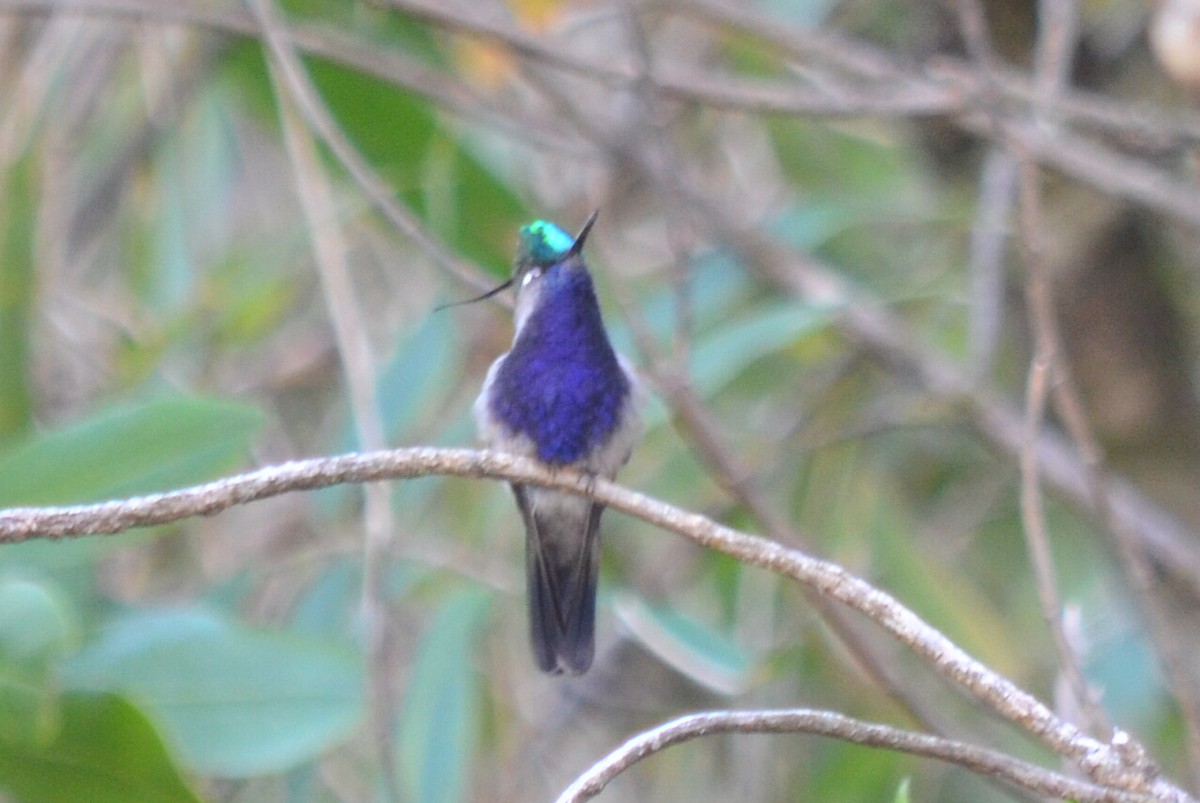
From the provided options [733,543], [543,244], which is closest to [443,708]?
[543,244]

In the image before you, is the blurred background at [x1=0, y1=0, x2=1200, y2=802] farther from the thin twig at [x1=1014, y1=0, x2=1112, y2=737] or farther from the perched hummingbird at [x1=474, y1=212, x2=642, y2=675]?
the thin twig at [x1=1014, y1=0, x2=1112, y2=737]

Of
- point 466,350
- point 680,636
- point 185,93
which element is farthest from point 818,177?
point 680,636

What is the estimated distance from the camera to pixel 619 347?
14.2ft

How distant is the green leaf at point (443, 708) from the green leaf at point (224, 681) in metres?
0.19

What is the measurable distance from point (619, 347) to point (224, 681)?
132cm

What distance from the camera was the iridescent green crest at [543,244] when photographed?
10.6 ft

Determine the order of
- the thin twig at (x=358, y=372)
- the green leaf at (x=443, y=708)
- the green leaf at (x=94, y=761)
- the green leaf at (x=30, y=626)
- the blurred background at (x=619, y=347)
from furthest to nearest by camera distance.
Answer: the green leaf at (x=443, y=708) → the blurred background at (x=619, y=347) → the thin twig at (x=358, y=372) → the green leaf at (x=94, y=761) → the green leaf at (x=30, y=626)

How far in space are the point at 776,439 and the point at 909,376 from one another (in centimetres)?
50

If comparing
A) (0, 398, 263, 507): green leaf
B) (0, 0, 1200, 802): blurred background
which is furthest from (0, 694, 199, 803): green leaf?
(0, 398, 263, 507): green leaf

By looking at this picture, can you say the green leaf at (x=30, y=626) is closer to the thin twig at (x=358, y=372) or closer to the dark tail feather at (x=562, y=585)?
the thin twig at (x=358, y=372)

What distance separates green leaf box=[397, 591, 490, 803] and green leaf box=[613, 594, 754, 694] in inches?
12.9

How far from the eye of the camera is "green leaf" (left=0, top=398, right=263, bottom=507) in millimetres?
3260

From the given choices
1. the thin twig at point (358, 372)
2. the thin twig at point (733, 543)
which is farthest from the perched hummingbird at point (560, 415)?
the thin twig at point (733, 543)

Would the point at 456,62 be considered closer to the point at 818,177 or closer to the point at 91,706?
the point at 818,177
